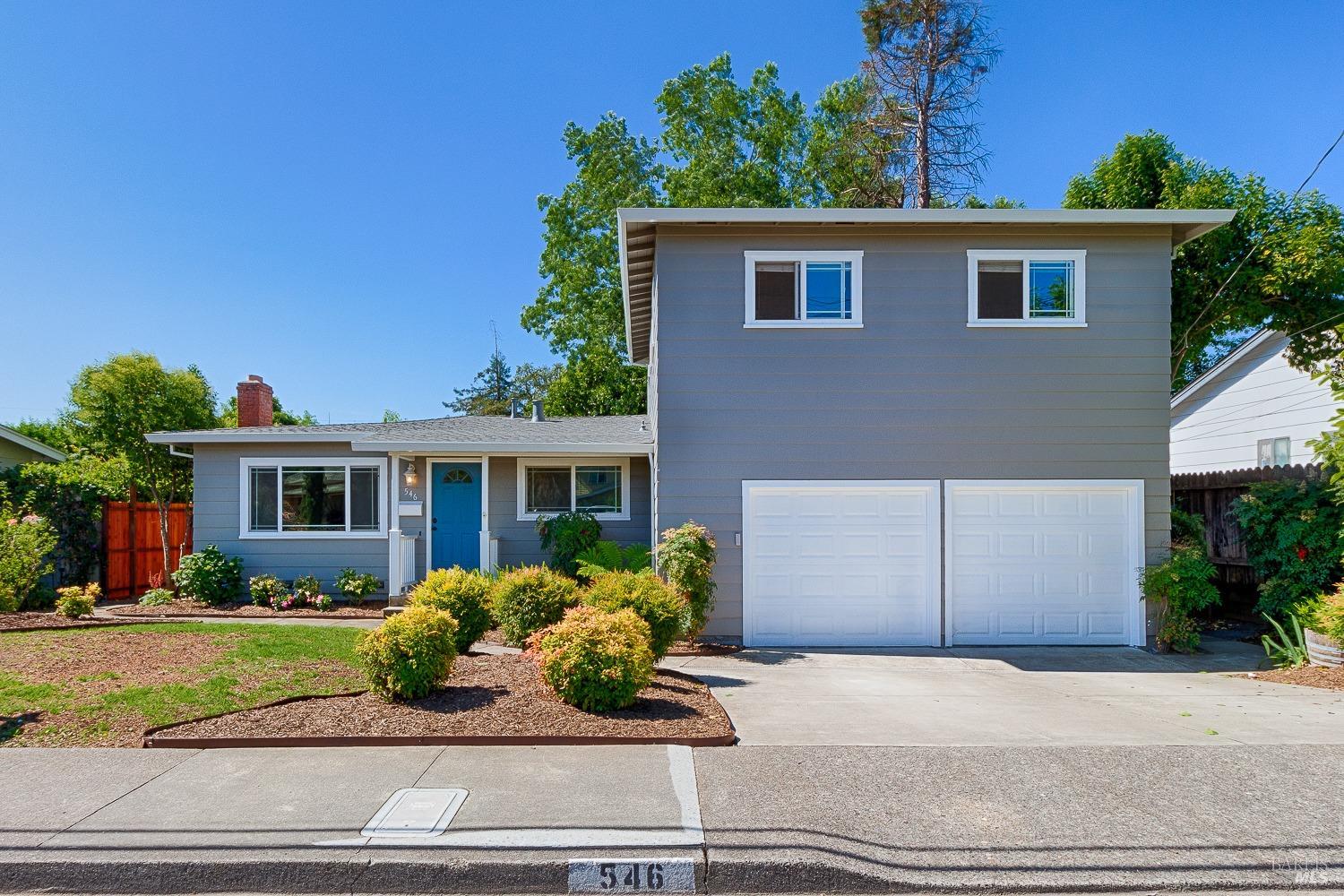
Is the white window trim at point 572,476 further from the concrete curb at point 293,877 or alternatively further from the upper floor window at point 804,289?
the concrete curb at point 293,877

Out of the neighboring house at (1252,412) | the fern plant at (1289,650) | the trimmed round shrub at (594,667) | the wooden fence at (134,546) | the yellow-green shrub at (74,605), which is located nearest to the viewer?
the trimmed round shrub at (594,667)

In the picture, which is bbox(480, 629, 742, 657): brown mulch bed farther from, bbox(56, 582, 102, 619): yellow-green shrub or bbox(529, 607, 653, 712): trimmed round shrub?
bbox(56, 582, 102, 619): yellow-green shrub

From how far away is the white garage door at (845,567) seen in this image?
383 inches

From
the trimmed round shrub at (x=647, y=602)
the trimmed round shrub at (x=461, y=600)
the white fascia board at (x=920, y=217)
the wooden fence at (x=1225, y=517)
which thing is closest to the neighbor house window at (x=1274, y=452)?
the wooden fence at (x=1225, y=517)

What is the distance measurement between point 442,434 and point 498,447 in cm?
152

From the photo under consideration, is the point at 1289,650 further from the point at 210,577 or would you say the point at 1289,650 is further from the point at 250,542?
the point at 210,577

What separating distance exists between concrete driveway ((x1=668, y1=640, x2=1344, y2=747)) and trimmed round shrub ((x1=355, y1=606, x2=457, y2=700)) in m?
2.45

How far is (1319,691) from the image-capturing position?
7.07 meters

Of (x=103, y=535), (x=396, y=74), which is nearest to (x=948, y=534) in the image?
(x=396, y=74)

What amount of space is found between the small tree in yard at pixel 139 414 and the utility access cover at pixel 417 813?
13.3 m

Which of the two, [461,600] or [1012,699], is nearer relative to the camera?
[1012,699]

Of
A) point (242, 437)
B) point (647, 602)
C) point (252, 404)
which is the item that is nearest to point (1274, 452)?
point (647, 602)

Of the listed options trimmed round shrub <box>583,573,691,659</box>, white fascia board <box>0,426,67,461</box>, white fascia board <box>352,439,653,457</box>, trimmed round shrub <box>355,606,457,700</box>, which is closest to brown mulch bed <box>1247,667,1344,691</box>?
trimmed round shrub <box>583,573,691,659</box>

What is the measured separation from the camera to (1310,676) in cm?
756
